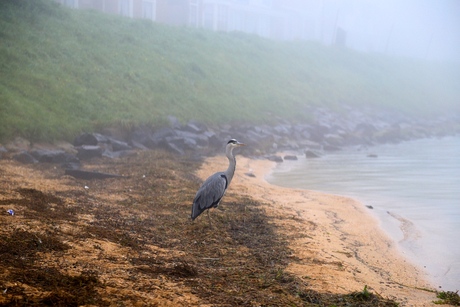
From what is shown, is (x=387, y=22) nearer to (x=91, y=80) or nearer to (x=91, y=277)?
(x=91, y=80)

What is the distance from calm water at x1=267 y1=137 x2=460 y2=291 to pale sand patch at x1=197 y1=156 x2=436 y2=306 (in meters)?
0.59

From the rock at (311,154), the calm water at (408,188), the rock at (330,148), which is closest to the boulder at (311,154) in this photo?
the rock at (311,154)

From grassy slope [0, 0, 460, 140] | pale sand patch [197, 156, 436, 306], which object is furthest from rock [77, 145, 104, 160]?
pale sand patch [197, 156, 436, 306]

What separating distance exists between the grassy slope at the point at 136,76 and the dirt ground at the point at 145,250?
7.96m

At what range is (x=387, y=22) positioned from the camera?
117 meters

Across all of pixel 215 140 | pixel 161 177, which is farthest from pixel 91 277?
pixel 215 140

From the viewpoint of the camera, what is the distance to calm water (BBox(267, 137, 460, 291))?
12719mm

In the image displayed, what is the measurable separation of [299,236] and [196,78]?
82.1ft

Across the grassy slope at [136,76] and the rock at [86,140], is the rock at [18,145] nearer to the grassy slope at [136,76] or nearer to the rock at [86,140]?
the grassy slope at [136,76]

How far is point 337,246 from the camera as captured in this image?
1172 cm

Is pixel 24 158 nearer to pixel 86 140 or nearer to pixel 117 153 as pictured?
pixel 86 140

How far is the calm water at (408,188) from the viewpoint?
1272 centimetres

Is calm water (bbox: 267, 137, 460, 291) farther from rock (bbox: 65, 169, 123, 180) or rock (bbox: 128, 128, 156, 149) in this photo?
rock (bbox: 65, 169, 123, 180)

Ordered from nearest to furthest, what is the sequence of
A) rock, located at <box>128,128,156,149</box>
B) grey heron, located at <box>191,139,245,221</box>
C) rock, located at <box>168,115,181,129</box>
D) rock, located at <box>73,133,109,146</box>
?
grey heron, located at <box>191,139,245,221</box>
rock, located at <box>73,133,109,146</box>
rock, located at <box>128,128,156,149</box>
rock, located at <box>168,115,181,129</box>
